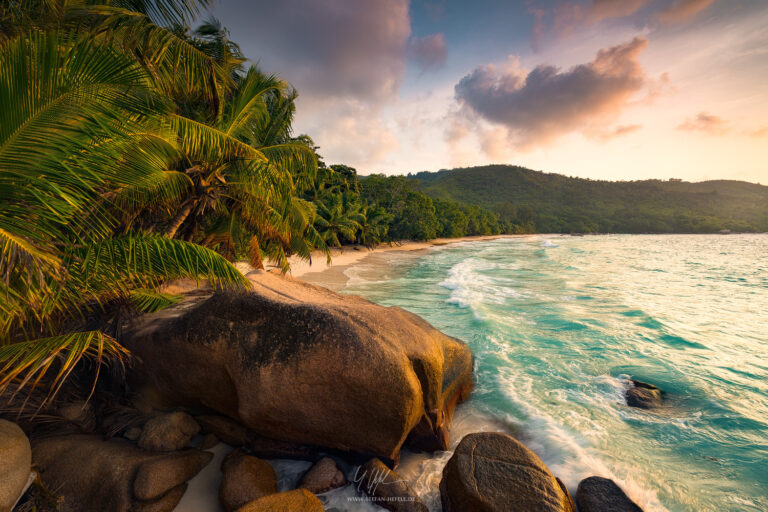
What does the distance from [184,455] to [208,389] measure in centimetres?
65

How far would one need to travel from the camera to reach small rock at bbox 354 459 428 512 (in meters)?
2.86

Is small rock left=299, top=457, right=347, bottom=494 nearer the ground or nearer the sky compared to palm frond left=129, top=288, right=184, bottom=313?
nearer the ground

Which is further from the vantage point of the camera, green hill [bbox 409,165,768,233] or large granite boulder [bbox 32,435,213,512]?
green hill [bbox 409,165,768,233]

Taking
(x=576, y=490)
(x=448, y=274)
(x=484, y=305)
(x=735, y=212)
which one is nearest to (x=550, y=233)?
(x=735, y=212)

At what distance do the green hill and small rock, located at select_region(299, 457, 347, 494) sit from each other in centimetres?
9237

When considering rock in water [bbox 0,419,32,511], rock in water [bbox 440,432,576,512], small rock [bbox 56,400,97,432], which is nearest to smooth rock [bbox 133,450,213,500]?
rock in water [bbox 0,419,32,511]

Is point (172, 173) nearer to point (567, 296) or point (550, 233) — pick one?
point (567, 296)

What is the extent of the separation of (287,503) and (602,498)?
10.1ft

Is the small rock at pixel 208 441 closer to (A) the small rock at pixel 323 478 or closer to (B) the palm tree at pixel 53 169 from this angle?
(A) the small rock at pixel 323 478

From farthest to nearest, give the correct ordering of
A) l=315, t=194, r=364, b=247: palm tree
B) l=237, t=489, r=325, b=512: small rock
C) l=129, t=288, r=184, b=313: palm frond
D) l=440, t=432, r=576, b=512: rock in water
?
1. l=315, t=194, r=364, b=247: palm tree
2. l=129, t=288, r=184, b=313: palm frond
3. l=440, t=432, r=576, b=512: rock in water
4. l=237, t=489, r=325, b=512: small rock

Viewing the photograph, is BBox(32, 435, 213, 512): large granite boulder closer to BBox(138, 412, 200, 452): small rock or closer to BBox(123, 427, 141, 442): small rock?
BBox(138, 412, 200, 452): small rock

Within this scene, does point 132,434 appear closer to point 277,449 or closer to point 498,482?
point 277,449

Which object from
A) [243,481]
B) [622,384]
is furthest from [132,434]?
[622,384]

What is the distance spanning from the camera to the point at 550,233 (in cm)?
9975
